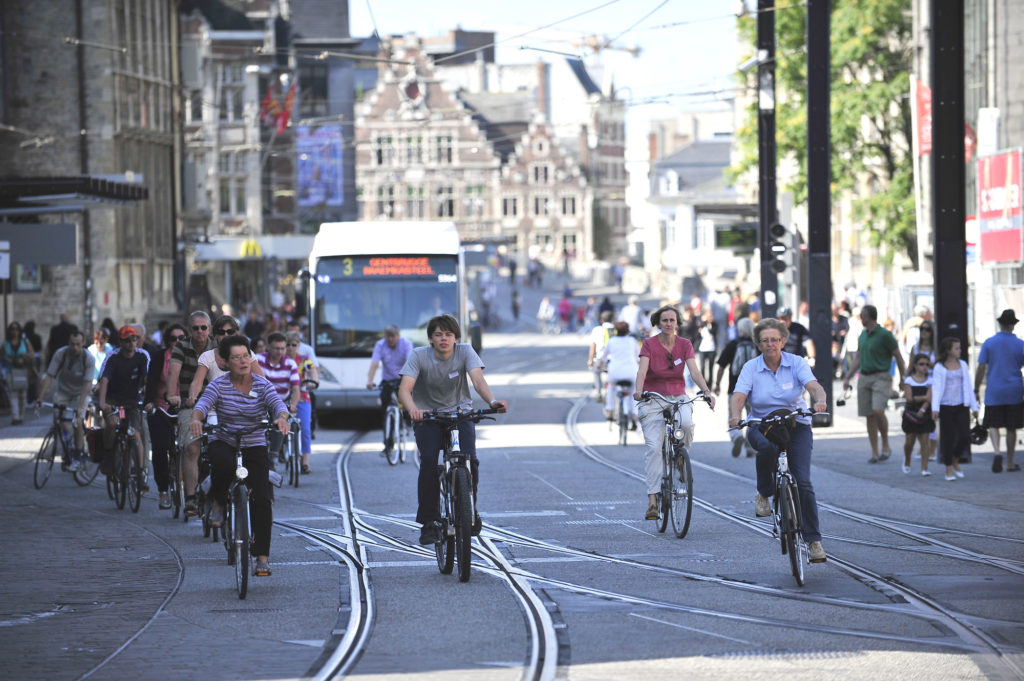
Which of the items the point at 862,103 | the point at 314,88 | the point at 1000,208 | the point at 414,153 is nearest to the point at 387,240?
the point at 1000,208

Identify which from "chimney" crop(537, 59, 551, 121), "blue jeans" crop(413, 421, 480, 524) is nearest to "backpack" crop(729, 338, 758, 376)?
"blue jeans" crop(413, 421, 480, 524)

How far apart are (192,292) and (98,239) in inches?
623

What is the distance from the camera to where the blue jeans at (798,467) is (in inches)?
434

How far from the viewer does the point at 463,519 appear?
1102 centimetres

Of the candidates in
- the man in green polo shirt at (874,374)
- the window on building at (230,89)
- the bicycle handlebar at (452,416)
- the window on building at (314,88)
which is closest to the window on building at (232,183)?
the window on building at (230,89)

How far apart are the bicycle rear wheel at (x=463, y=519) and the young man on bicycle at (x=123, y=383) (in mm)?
6154

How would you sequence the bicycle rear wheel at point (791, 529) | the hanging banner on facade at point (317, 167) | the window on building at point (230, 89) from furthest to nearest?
1. the hanging banner on facade at point (317, 167)
2. the window on building at point (230, 89)
3. the bicycle rear wheel at point (791, 529)

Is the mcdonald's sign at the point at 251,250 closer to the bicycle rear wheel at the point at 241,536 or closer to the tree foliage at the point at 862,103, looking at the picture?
the tree foliage at the point at 862,103

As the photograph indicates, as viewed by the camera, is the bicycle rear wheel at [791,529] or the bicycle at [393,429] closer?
the bicycle rear wheel at [791,529]

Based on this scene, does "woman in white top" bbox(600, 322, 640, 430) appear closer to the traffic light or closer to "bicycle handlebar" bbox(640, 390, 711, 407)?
the traffic light

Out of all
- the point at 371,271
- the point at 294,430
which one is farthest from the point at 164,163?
the point at 294,430

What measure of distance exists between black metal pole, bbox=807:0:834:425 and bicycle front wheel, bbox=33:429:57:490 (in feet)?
35.5

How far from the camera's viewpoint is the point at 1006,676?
7887 mm

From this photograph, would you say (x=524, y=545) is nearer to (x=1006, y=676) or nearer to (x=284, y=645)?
(x=284, y=645)
